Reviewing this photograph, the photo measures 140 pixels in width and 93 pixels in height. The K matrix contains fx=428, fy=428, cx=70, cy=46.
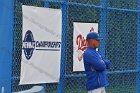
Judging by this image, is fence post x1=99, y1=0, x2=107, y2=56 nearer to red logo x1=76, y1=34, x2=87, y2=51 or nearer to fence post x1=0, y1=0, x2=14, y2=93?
red logo x1=76, y1=34, x2=87, y2=51

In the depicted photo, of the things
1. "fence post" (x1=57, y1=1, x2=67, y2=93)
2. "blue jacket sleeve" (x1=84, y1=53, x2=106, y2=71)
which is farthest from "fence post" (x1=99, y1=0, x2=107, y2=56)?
"blue jacket sleeve" (x1=84, y1=53, x2=106, y2=71)

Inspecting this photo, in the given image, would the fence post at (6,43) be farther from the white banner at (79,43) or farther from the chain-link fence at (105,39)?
the white banner at (79,43)

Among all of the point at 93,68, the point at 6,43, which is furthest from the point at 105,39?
the point at 6,43

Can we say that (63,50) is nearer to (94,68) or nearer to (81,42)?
(81,42)

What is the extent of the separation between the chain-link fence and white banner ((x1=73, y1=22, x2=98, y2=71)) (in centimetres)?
7

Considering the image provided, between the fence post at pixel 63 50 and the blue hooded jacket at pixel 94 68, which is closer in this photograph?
the blue hooded jacket at pixel 94 68

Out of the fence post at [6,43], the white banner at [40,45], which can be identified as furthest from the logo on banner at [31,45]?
the fence post at [6,43]

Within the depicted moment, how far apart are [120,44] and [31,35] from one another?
97.1 inches

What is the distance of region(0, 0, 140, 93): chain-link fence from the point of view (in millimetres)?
6008

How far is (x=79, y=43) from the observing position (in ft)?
22.6

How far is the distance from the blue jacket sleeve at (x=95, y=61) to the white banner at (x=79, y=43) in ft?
2.14

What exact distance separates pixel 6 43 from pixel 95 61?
1427 millimetres

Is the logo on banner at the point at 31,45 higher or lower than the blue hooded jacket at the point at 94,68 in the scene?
higher

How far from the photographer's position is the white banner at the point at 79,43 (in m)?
6.82
